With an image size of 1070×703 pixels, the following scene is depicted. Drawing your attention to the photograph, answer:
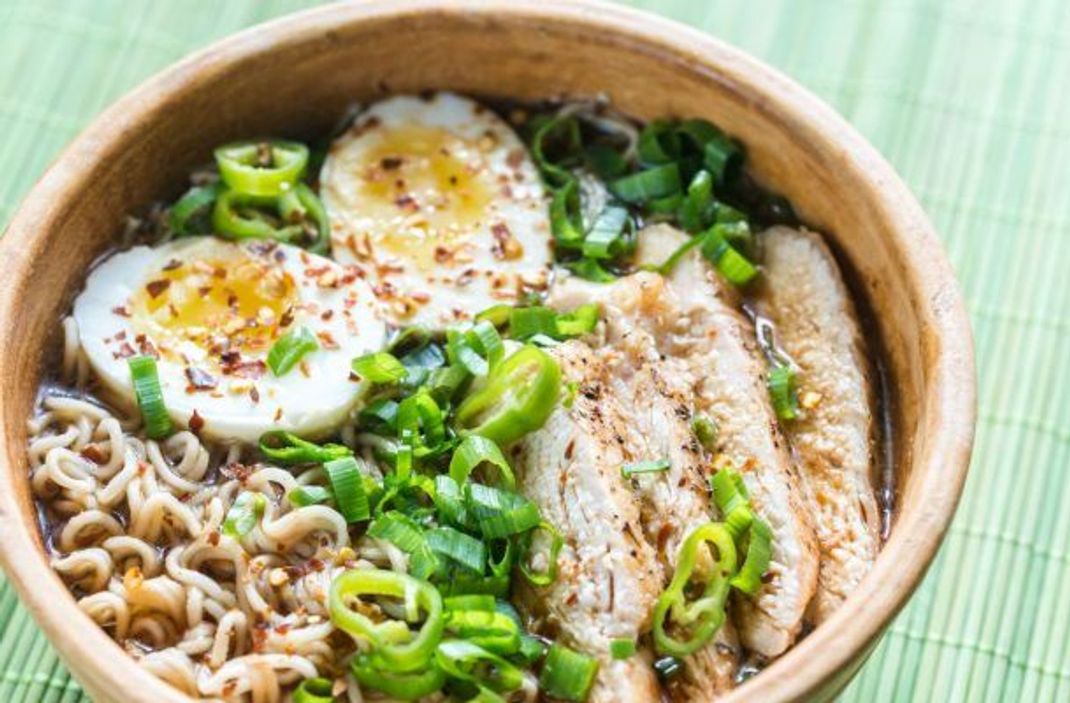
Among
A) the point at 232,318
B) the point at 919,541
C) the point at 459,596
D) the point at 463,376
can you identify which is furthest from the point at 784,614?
the point at 232,318

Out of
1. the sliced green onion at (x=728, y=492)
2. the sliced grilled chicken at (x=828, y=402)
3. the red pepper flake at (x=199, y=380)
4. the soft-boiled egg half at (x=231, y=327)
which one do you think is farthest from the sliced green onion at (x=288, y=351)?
the sliced grilled chicken at (x=828, y=402)

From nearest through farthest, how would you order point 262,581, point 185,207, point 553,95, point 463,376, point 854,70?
point 262,581
point 463,376
point 185,207
point 553,95
point 854,70

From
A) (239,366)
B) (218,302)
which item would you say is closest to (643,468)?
(239,366)

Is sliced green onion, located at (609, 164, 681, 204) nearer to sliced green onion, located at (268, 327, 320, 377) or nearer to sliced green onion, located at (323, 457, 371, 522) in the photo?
sliced green onion, located at (268, 327, 320, 377)

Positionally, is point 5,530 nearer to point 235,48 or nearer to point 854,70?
point 235,48

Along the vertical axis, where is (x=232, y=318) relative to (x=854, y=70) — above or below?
below

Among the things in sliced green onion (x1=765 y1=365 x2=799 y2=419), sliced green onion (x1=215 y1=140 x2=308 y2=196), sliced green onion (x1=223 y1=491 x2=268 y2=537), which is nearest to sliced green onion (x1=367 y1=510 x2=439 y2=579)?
sliced green onion (x1=223 y1=491 x2=268 y2=537)
